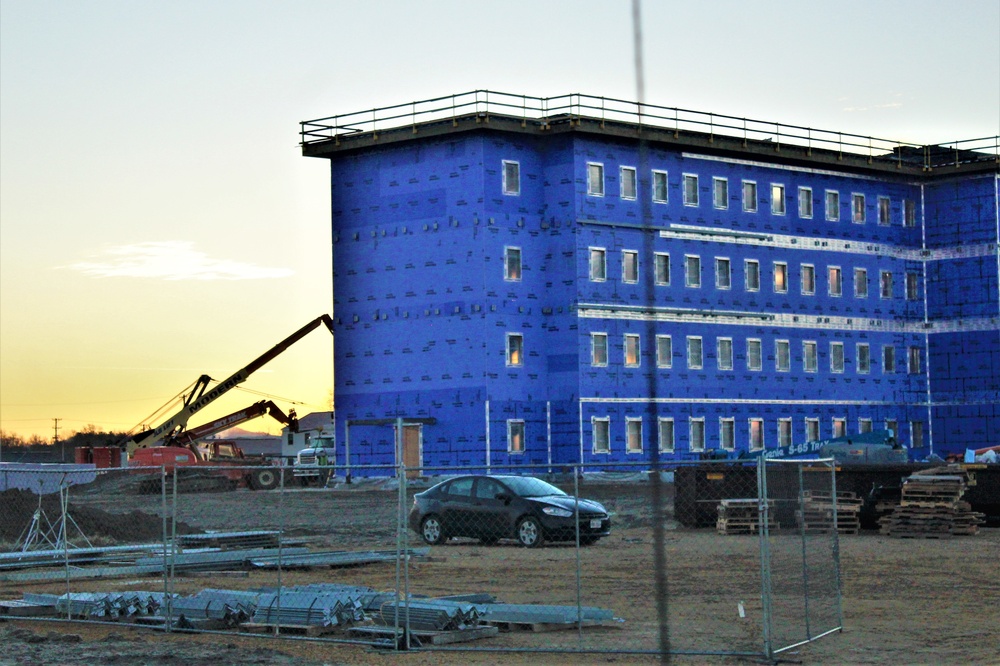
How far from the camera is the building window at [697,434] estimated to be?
6412 centimetres

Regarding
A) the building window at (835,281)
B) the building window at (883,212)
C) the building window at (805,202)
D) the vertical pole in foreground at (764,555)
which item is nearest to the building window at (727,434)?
the building window at (835,281)

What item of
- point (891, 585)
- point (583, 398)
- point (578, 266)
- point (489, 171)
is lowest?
point (891, 585)

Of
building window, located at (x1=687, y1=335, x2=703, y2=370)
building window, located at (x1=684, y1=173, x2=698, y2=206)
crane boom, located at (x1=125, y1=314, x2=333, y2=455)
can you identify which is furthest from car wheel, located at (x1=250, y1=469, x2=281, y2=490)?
building window, located at (x1=684, y1=173, x2=698, y2=206)

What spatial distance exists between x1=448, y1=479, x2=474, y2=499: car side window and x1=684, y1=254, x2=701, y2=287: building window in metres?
35.9

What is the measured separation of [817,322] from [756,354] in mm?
4347

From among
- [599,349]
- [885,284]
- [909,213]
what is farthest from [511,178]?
[909,213]

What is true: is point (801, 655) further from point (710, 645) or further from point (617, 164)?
point (617, 164)

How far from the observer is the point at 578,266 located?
2397 inches

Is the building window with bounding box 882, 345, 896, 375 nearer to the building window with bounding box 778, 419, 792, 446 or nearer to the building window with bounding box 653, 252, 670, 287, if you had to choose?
the building window with bounding box 778, 419, 792, 446

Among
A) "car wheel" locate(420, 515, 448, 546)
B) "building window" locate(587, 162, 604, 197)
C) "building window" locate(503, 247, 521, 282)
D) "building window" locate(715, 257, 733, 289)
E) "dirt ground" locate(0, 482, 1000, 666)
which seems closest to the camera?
"dirt ground" locate(0, 482, 1000, 666)

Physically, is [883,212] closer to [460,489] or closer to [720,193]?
[720,193]

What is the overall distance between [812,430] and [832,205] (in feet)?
35.7

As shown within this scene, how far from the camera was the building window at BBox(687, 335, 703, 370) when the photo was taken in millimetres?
64750

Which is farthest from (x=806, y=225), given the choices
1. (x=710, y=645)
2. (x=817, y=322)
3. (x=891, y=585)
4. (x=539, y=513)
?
(x=710, y=645)
